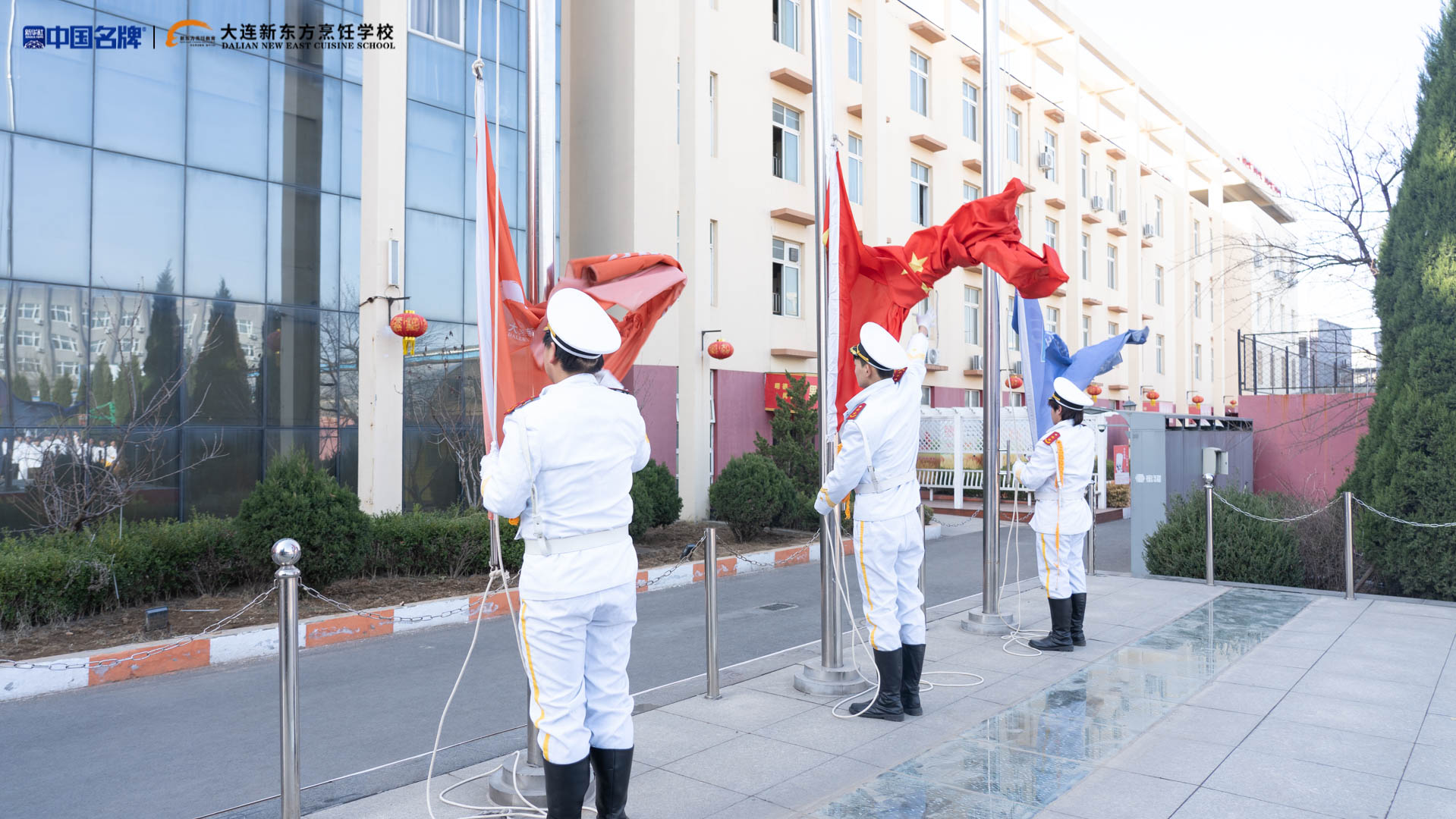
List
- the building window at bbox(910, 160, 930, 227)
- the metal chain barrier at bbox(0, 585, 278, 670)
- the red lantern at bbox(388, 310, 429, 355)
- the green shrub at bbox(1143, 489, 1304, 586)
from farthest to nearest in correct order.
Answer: the building window at bbox(910, 160, 930, 227) → the red lantern at bbox(388, 310, 429, 355) → the green shrub at bbox(1143, 489, 1304, 586) → the metal chain barrier at bbox(0, 585, 278, 670)

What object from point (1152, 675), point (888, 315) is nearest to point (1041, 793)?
point (1152, 675)

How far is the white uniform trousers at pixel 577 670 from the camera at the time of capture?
378 cm

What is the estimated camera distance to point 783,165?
2059 cm

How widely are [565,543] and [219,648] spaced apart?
5.51m

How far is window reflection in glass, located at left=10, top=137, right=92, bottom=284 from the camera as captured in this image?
1171cm

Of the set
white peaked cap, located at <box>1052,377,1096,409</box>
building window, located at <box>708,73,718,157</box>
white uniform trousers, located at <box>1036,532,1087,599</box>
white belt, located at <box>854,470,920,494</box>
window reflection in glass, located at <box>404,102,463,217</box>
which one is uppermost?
building window, located at <box>708,73,718,157</box>

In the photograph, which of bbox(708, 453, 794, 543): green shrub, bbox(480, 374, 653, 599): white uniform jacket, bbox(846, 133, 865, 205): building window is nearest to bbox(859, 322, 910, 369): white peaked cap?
bbox(480, 374, 653, 599): white uniform jacket

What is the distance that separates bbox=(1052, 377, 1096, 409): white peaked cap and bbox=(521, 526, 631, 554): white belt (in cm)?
503

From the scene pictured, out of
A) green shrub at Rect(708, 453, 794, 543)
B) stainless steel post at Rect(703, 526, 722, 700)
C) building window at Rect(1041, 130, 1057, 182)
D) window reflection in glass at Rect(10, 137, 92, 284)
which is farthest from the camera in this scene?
building window at Rect(1041, 130, 1057, 182)

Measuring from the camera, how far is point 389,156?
1461 centimetres

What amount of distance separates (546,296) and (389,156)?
11243 mm

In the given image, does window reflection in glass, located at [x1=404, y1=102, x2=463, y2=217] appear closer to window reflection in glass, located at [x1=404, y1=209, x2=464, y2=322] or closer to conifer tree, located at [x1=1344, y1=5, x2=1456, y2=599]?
window reflection in glass, located at [x1=404, y1=209, x2=464, y2=322]

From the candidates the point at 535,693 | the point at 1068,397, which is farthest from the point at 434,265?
the point at 535,693

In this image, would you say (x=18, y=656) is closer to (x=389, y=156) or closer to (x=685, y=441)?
(x=389, y=156)
